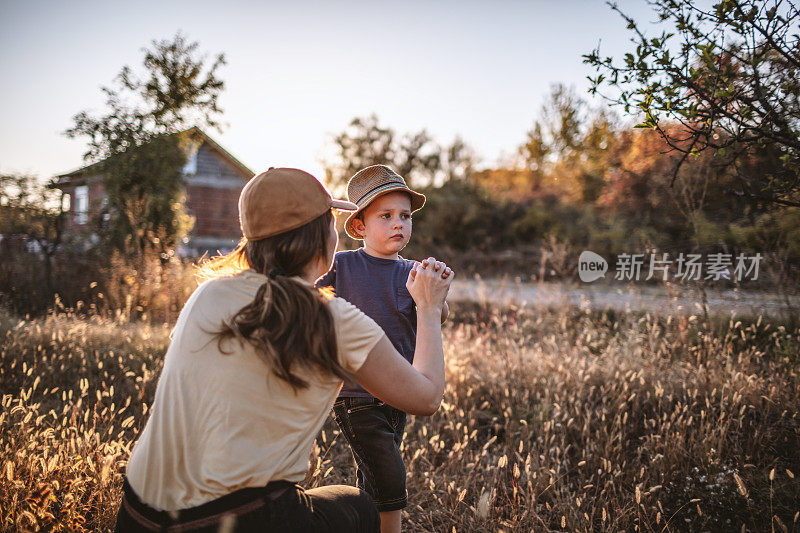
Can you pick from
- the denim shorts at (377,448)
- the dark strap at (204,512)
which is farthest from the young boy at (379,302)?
the dark strap at (204,512)

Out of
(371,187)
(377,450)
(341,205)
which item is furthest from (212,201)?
(341,205)

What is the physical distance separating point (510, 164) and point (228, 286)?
29815mm

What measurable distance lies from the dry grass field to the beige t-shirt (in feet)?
2.97

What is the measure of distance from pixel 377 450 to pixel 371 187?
1.36m

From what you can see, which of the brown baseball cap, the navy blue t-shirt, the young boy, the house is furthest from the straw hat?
the house

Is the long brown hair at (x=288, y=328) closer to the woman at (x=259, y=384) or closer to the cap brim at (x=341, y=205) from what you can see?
the woman at (x=259, y=384)

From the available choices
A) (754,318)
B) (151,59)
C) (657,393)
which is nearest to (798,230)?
(754,318)

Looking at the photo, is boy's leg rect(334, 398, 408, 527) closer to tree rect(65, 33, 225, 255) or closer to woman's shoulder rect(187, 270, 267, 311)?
woman's shoulder rect(187, 270, 267, 311)

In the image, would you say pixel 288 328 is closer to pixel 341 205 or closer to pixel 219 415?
pixel 219 415

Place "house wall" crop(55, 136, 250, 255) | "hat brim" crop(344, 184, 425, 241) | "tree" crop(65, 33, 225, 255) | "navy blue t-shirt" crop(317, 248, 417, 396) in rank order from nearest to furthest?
"navy blue t-shirt" crop(317, 248, 417, 396) → "hat brim" crop(344, 184, 425, 241) → "tree" crop(65, 33, 225, 255) → "house wall" crop(55, 136, 250, 255)

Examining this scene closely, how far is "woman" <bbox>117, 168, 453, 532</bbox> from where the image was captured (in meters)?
1.32

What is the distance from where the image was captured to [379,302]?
2.40 m

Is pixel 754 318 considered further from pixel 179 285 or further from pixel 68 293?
pixel 68 293

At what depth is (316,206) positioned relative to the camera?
150 centimetres
